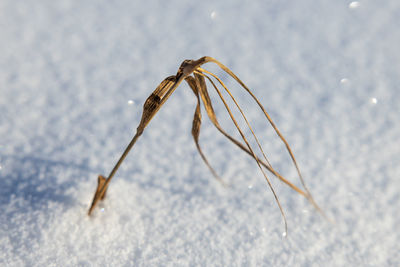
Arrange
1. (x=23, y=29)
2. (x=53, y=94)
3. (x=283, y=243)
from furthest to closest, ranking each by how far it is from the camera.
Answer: (x=23, y=29) → (x=53, y=94) → (x=283, y=243)

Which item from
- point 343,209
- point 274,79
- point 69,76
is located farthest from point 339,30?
point 69,76

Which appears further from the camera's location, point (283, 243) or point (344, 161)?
point (344, 161)

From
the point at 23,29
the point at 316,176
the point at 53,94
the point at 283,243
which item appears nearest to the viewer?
the point at 283,243

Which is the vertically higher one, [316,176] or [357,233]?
[316,176]

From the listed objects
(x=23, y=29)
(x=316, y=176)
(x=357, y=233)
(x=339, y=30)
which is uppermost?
(x=23, y=29)

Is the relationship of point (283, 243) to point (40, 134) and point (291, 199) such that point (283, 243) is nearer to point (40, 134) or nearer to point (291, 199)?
point (291, 199)

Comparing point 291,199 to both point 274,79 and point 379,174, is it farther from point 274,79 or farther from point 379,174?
point 274,79
